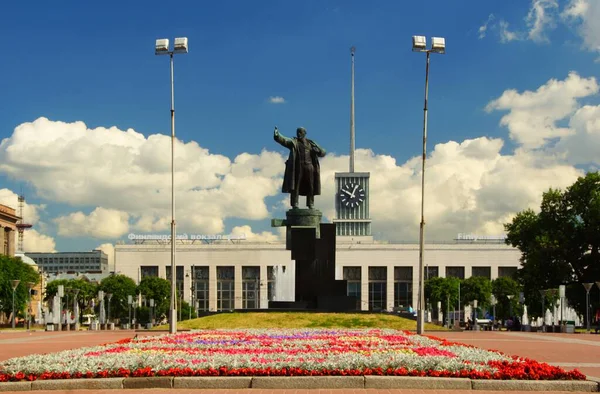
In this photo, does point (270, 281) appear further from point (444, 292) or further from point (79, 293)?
point (444, 292)

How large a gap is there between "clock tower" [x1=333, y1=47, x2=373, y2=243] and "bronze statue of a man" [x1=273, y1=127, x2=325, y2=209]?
3622 inches

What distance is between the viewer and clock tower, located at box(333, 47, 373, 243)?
13738 centimetres

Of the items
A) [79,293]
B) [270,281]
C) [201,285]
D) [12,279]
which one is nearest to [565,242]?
[12,279]

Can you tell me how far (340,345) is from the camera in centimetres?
2311

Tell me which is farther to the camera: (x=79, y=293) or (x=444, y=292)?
(x=79, y=293)

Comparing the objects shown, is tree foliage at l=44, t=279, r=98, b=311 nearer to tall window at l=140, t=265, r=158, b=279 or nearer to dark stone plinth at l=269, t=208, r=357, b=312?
tall window at l=140, t=265, r=158, b=279

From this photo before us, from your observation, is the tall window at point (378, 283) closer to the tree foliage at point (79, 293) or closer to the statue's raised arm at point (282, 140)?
the tree foliage at point (79, 293)

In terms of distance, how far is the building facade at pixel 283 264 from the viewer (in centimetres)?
Answer: 13388

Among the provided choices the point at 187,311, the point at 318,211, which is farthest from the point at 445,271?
the point at 318,211

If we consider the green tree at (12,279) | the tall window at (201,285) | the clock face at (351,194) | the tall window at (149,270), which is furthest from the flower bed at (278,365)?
the tall window at (149,270)

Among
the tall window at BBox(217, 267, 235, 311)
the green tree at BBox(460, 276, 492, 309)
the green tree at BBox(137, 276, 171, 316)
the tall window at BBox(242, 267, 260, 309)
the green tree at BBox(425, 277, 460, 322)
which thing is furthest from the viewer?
the tall window at BBox(217, 267, 235, 311)

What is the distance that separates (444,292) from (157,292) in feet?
130

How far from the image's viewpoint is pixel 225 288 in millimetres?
137000

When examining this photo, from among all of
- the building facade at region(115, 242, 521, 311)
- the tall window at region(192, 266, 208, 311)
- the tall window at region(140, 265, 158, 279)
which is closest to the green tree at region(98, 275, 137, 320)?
the building facade at region(115, 242, 521, 311)
